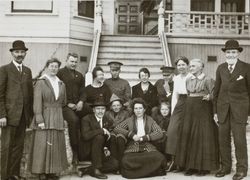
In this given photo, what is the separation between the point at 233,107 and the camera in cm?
707

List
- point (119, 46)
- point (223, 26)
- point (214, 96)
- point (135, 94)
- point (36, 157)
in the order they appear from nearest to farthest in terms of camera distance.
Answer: point (36, 157), point (214, 96), point (135, 94), point (119, 46), point (223, 26)

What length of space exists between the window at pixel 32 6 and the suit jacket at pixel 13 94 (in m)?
9.23

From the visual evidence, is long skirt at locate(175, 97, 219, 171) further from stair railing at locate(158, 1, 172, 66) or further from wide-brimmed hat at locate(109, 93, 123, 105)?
stair railing at locate(158, 1, 172, 66)

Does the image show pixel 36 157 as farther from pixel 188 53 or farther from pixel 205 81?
pixel 188 53

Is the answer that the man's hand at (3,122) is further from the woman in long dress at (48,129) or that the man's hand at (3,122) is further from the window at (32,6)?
the window at (32,6)

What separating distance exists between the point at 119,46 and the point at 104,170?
27.1ft

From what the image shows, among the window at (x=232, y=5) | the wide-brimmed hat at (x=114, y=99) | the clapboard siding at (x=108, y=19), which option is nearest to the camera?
the wide-brimmed hat at (x=114, y=99)

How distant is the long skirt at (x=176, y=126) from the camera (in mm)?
7648

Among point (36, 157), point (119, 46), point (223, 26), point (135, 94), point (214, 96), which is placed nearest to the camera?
point (36, 157)

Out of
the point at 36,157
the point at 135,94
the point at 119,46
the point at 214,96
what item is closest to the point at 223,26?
the point at 119,46

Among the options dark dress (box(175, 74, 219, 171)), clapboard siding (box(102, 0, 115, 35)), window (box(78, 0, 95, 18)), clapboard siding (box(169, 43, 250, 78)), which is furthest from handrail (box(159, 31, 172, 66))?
dark dress (box(175, 74, 219, 171))

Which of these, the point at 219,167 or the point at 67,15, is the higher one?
the point at 67,15

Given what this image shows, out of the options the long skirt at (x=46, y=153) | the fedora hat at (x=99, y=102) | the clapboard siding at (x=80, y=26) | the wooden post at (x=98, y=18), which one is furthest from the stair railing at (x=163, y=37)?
the long skirt at (x=46, y=153)

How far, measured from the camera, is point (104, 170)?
7.47 meters
